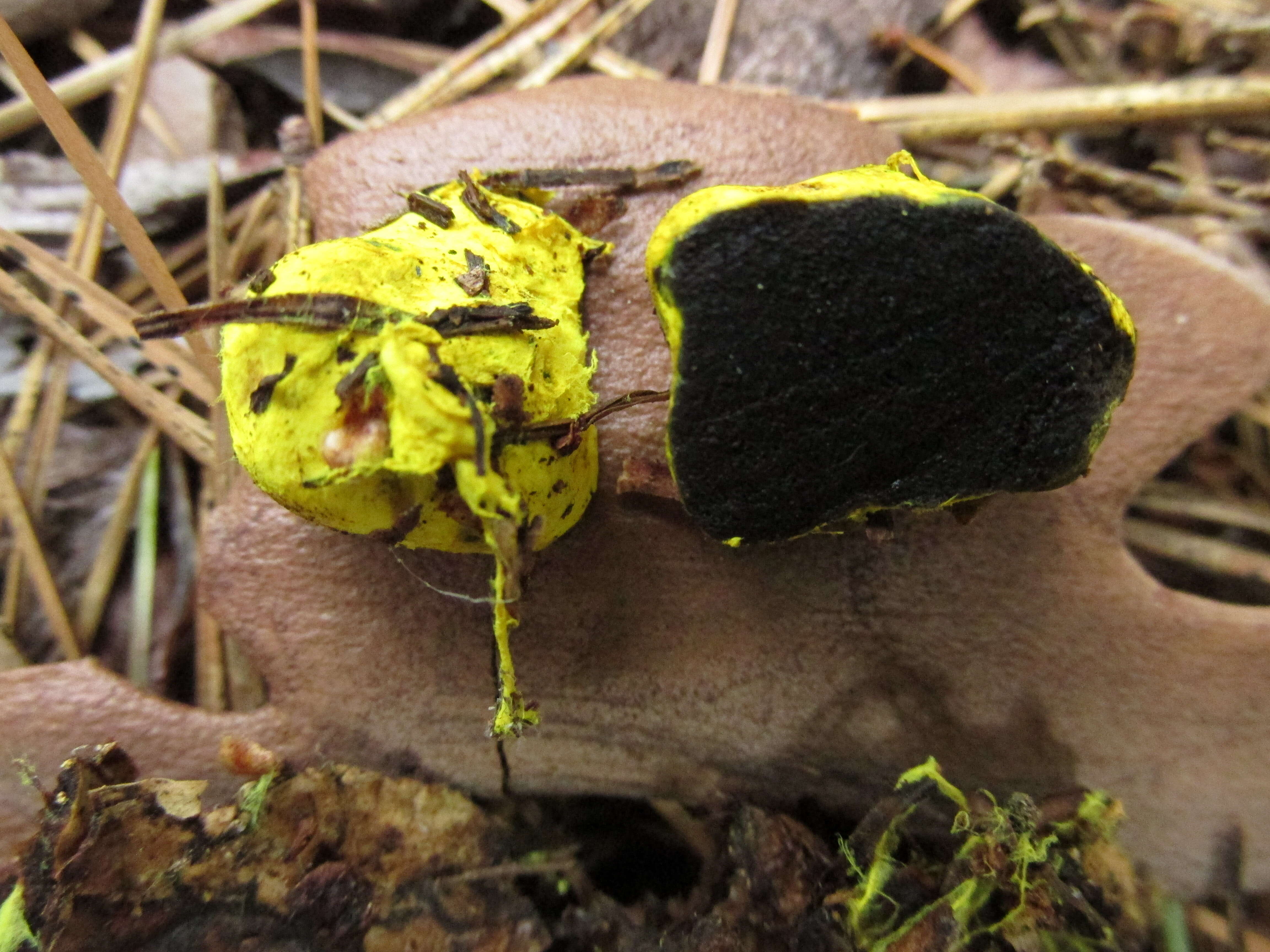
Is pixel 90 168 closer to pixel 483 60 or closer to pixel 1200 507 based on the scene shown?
pixel 483 60

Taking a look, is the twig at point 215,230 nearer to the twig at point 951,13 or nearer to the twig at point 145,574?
the twig at point 145,574

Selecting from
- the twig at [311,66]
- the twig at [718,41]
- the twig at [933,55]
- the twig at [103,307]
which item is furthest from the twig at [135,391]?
the twig at [933,55]

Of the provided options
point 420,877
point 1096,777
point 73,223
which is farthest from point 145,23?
point 1096,777

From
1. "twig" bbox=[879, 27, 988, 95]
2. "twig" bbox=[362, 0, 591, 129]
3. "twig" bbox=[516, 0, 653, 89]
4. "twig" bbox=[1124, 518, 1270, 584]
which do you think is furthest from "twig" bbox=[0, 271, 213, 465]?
"twig" bbox=[1124, 518, 1270, 584]

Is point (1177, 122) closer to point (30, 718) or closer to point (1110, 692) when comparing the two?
point (1110, 692)

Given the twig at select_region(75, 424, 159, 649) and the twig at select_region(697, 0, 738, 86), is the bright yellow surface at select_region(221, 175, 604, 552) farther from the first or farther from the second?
the twig at select_region(697, 0, 738, 86)

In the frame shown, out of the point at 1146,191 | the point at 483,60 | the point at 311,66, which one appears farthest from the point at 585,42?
the point at 1146,191

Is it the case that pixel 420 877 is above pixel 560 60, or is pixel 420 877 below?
below
